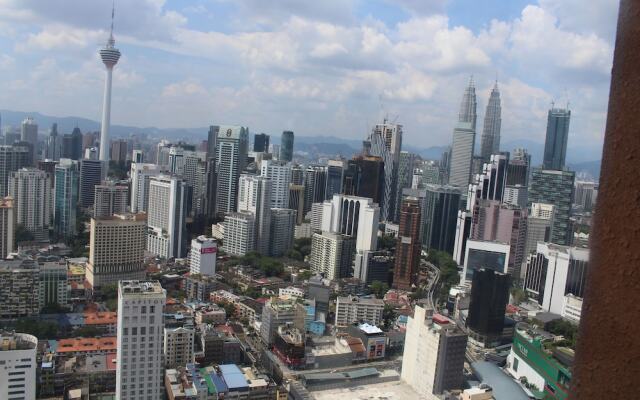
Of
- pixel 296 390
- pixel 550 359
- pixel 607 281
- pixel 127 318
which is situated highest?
pixel 607 281

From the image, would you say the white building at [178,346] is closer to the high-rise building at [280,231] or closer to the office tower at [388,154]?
the high-rise building at [280,231]

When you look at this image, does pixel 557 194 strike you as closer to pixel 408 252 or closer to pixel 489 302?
pixel 408 252

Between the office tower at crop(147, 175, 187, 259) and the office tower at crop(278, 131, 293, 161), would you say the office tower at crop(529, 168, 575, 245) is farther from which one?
the office tower at crop(278, 131, 293, 161)

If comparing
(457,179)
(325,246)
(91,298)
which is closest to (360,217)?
(325,246)

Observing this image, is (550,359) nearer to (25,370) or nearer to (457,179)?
(25,370)

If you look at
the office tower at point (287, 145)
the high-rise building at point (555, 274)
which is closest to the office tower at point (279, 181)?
the high-rise building at point (555, 274)

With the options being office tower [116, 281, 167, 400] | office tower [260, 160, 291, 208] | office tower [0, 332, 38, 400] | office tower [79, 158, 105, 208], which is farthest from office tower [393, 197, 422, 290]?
office tower [79, 158, 105, 208]
